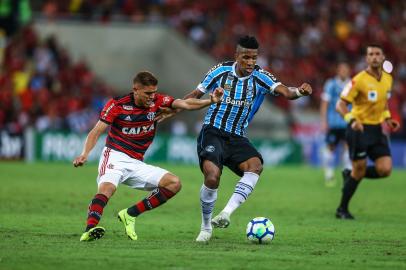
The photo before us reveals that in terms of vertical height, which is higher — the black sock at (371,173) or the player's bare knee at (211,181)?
the black sock at (371,173)

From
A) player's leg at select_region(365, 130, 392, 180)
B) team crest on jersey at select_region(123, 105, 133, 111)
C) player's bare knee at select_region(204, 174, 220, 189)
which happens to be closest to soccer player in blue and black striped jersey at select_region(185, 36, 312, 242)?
player's bare knee at select_region(204, 174, 220, 189)

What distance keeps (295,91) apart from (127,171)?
2231mm

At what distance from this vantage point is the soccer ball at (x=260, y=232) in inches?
418

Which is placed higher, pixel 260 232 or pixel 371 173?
pixel 371 173

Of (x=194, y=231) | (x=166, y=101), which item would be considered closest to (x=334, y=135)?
(x=194, y=231)

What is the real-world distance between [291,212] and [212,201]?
15.7 ft

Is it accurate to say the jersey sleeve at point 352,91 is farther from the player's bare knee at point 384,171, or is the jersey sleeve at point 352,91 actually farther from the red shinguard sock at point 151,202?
the red shinguard sock at point 151,202

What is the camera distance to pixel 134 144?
11.0 meters

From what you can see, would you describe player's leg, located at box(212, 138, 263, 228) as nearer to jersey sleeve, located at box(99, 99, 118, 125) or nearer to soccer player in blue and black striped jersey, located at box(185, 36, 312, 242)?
soccer player in blue and black striped jersey, located at box(185, 36, 312, 242)

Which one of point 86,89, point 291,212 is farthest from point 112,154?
point 86,89

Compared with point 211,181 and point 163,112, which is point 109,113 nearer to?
point 163,112

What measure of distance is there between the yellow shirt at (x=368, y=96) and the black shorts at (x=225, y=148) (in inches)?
123

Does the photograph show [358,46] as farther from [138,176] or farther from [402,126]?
[138,176]

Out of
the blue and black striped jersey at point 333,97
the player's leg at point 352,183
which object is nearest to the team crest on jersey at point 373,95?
the player's leg at point 352,183
